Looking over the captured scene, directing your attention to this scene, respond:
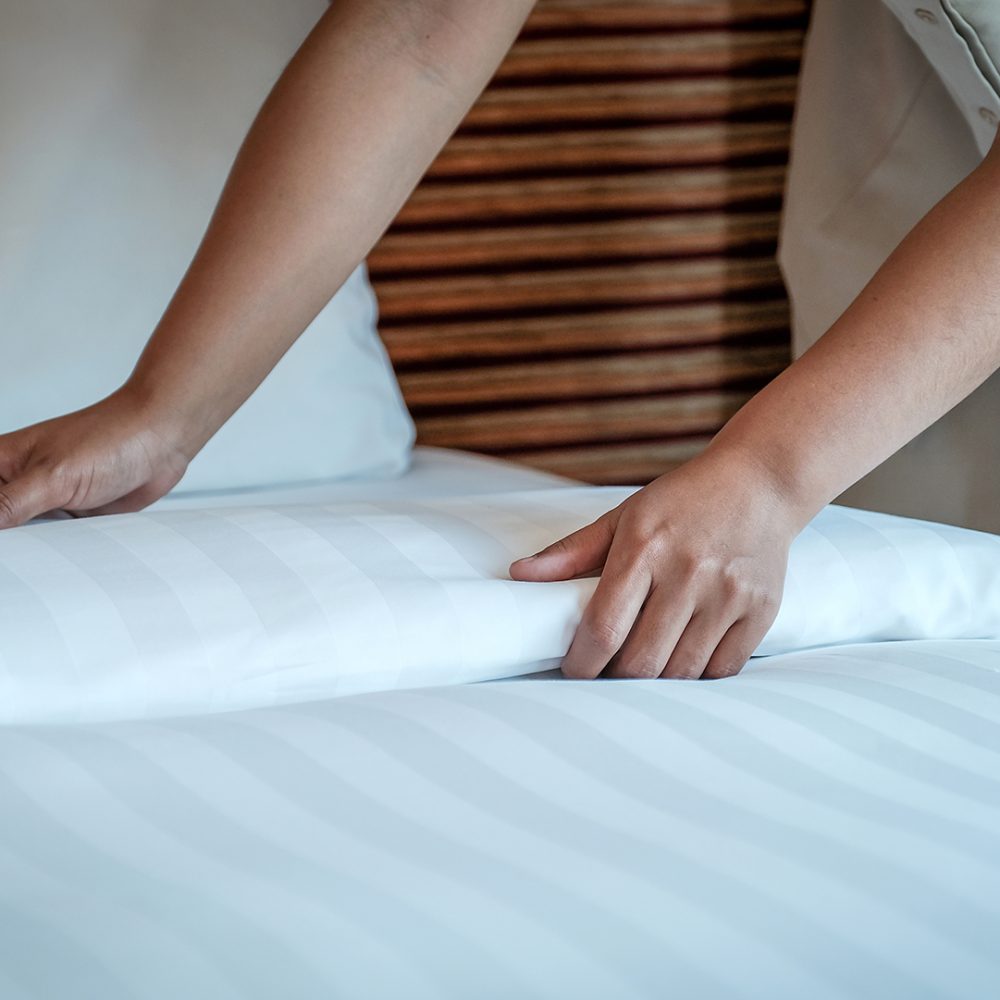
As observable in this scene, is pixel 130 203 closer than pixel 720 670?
No

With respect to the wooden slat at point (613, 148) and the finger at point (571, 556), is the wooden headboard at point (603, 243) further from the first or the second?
the finger at point (571, 556)

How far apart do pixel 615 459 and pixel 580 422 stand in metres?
0.07

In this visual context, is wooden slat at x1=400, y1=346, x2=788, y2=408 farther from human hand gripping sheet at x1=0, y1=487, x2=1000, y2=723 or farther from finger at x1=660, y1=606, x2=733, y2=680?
finger at x1=660, y1=606, x2=733, y2=680

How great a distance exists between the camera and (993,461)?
1.05 m

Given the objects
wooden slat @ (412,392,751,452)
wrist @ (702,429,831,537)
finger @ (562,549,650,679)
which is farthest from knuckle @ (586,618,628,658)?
wooden slat @ (412,392,751,452)

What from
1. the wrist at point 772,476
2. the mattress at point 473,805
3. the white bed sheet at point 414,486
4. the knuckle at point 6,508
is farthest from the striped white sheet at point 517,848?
the white bed sheet at point 414,486

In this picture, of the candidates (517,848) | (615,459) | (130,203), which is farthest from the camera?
(615,459)

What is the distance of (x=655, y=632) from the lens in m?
0.65

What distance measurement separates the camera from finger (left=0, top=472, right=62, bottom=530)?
32.4 inches

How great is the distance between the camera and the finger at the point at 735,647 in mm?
664

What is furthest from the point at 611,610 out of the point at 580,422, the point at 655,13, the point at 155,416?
the point at 655,13

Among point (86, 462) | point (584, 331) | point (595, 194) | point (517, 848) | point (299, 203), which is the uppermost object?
point (595, 194)

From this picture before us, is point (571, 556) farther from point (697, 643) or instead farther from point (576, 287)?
point (576, 287)

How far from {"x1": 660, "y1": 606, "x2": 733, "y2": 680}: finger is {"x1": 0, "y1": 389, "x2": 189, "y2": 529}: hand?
422 millimetres
